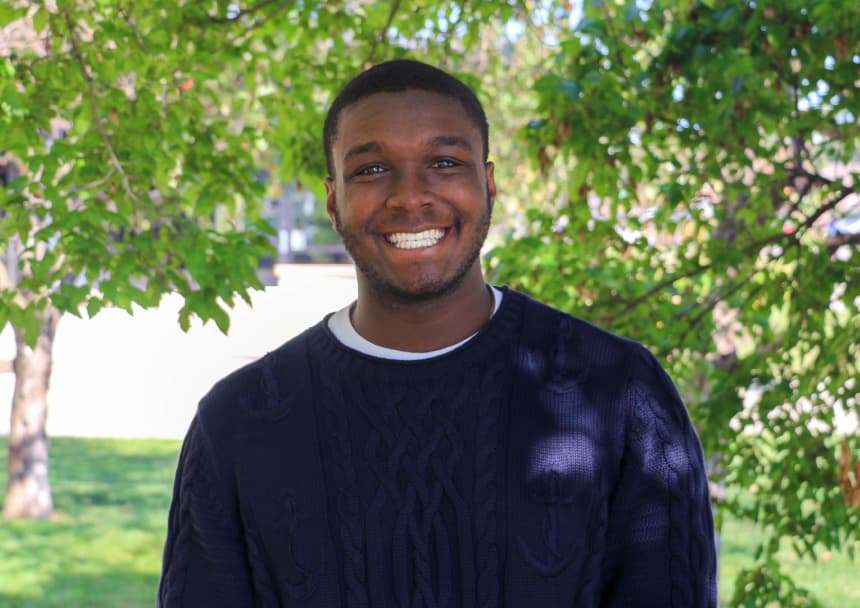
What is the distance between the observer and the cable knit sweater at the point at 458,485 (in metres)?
1.73

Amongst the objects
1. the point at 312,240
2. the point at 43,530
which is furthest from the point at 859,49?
the point at 312,240

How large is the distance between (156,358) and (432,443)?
A: 1139 cm

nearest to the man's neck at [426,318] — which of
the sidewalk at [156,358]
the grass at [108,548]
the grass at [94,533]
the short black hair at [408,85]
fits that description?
the short black hair at [408,85]

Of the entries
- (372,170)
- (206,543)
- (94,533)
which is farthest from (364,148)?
(94,533)

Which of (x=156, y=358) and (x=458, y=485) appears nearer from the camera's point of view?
(x=458, y=485)

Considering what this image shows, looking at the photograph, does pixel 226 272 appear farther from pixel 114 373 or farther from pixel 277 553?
pixel 114 373

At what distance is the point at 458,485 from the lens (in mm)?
1757

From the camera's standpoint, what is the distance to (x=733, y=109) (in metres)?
3.97

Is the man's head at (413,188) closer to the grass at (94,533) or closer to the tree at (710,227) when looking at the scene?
the tree at (710,227)

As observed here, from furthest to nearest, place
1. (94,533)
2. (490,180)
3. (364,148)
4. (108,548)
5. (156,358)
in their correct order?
(156,358) → (94,533) → (108,548) → (490,180) → (364,148)

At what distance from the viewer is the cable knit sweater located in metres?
1.73

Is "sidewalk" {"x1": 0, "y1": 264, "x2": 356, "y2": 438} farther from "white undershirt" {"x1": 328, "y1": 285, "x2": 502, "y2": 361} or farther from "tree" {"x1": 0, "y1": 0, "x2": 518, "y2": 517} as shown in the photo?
"white undershirt" {"x1": 328, "y1": 285, "x2": 502, "y2": 361}

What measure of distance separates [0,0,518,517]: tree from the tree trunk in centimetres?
442

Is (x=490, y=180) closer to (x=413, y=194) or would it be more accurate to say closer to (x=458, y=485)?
(x=413, y=194)
